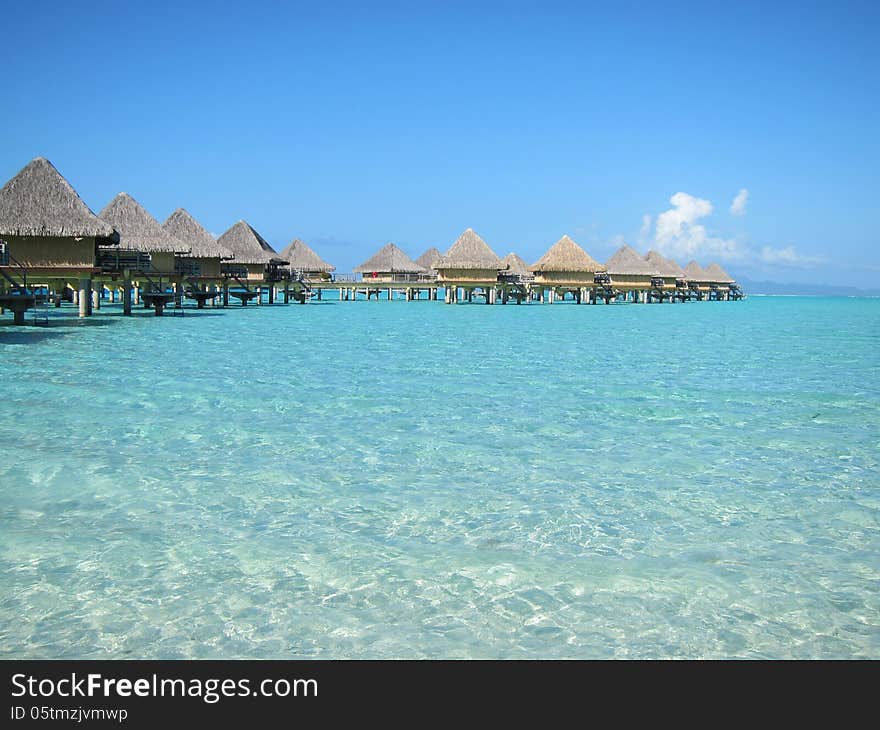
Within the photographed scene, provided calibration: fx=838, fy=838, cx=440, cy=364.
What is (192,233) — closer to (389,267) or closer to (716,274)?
(389,267)

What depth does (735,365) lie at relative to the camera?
18.4 meters

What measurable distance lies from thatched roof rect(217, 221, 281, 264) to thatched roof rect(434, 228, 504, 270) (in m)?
11.6

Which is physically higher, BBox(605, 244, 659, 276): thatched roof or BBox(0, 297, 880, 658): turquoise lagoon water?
BBox(605, 244, 659, 276): thatched roof

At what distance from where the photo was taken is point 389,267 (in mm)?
68875

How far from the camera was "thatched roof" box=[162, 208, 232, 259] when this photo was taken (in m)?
42.7

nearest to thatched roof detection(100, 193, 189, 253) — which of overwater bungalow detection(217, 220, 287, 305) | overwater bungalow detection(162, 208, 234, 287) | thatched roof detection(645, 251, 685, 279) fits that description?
overwater bungalow detection(162, 208, 234, 287)

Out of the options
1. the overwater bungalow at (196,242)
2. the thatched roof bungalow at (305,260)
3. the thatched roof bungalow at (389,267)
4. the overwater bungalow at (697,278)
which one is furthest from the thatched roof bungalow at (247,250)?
the overwater bungalow at (697,278)

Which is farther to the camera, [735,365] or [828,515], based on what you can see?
[735,365]

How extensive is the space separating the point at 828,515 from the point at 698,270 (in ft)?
324

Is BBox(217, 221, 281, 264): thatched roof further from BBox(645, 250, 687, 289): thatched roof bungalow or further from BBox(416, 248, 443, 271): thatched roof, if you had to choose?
BBox(645, 250, 687, 289): thatched roof bungalow

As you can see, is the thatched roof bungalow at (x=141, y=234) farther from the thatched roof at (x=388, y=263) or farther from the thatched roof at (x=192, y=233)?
the thatched roof at (x=388, y=263)

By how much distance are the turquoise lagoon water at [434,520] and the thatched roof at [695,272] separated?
88186 mm
